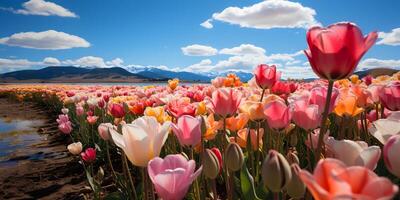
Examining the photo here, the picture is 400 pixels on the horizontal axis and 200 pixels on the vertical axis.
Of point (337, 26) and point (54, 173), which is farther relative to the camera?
point (54, 173)

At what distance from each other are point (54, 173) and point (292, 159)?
4.05 meters

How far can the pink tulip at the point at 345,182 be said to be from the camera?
567mm

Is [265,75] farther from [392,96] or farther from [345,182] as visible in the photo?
[345,182]

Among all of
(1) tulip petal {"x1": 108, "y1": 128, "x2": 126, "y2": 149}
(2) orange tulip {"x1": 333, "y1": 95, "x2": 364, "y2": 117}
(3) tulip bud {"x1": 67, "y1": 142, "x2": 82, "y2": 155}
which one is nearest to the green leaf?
(1) tulip petal {"x1": 108, "y1": 128, "x2": 126, "y2": 149}

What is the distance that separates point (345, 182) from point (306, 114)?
1.08 metres

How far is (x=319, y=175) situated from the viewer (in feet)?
2.00

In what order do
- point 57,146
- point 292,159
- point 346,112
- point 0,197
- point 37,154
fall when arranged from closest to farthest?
point 292,159 < point 346,112 < point 0,197 < point 37,154 < point 57,146

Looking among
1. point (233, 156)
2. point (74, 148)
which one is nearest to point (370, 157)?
point (233, 156)

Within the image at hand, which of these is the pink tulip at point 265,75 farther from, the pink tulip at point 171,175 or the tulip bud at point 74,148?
the tulip bud at point 74,148

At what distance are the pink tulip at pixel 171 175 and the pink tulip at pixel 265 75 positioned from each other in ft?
5.02

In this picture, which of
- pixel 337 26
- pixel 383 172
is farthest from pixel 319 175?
pixel 383 172

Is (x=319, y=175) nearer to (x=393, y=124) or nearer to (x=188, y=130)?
(x=393, y=124)

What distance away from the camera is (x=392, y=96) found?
5.42 feet

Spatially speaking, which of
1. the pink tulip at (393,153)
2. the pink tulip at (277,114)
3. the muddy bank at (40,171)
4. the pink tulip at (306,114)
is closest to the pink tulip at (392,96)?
the pink tulip at (306,114)
